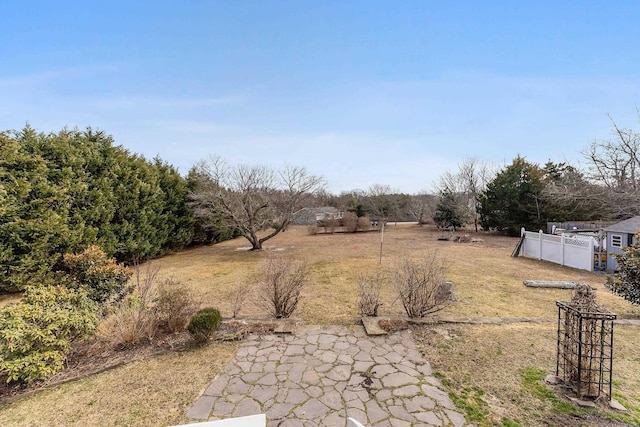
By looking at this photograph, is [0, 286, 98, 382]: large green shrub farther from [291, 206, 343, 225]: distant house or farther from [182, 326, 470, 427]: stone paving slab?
[291, 206, 343, 225]: distant house

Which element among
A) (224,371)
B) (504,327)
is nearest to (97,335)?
(224,371)

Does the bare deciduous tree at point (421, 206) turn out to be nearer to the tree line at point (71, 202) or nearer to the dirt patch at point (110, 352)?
the tree line at point (71, 202)

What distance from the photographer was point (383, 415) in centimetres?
247

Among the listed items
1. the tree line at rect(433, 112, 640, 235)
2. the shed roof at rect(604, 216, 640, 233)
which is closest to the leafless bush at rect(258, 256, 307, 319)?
the shed roof at rect(604, 216, 640, 233)

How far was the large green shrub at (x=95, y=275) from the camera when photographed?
5.03m

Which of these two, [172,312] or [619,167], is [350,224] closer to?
[619,167]

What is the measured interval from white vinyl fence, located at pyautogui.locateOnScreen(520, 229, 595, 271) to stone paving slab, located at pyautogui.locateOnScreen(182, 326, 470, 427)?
29.9 feet

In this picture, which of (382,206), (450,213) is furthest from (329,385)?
(382,206)

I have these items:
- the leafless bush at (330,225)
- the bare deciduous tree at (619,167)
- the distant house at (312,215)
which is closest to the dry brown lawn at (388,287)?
the bare deciduous tree at (619,167)

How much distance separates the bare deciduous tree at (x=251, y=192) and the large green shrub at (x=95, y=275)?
7.80m

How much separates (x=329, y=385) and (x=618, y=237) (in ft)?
36.4

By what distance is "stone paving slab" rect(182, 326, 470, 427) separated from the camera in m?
2.48

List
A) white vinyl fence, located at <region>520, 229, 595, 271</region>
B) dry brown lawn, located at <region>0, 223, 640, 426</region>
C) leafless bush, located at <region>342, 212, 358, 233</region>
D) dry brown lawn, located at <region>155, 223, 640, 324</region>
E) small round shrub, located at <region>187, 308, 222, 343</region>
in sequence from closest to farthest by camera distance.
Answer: dry brown lawn, located at <region>0, 223, 640, 426</region>, small round shrub, located at <region>187, 308, 222, 343</region>, dry brown lawn, located at <region>155, 223, 640, 324</region>, white vinyl fence, located at <region>520, 229, 595, 271</region>, leafless bush, located at <region>342, 212, 358, 233</region>

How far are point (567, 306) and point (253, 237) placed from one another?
1277cm
